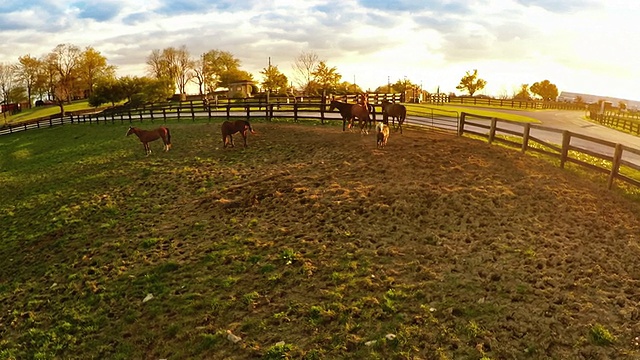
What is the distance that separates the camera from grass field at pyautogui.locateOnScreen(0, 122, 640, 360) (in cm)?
564

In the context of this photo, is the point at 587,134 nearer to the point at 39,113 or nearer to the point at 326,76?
the point at 326,76

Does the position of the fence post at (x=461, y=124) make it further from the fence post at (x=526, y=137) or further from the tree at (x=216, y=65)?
the tree at (x=216, y=65)

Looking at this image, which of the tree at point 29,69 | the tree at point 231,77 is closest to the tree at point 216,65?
the tree at point 231,77

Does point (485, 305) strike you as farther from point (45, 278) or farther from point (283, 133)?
point (283, 133)

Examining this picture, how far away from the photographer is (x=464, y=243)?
7934 millimetres

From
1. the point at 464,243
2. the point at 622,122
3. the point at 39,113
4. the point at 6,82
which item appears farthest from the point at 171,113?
the point at 6,82

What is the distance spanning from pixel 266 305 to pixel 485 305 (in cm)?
354

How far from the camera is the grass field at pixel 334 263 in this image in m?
5.64

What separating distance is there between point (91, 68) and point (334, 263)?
80748 mm

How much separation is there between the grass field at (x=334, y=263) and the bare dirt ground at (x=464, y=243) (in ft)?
0.11

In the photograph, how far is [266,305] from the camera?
658 centimetres

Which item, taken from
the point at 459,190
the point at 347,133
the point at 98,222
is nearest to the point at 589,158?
the point at 459,190

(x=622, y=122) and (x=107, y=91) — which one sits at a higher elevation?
(x=107, y=91)

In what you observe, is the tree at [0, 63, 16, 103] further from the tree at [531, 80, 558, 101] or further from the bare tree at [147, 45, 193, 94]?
the tree at [531, 80, 558, 101]
